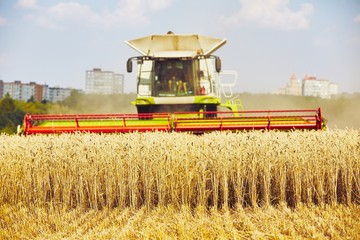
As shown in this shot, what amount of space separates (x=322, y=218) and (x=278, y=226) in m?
0.62

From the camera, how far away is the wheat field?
5.99 m

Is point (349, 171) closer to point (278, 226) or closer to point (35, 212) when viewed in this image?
point (278, 226)

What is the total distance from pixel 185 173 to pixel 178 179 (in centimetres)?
12

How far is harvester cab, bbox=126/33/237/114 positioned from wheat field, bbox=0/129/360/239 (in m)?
4.47

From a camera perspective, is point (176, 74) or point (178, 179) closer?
point (178, 179)

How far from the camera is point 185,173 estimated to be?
613 centimetres

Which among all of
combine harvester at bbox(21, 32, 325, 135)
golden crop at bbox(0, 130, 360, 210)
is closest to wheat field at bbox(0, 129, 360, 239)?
golden crop at bbox(0, 130, 360, 210)

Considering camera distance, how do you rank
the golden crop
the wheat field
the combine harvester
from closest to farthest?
the wheat field < the golden crop < the combine harvester

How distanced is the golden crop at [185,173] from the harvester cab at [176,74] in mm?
4567

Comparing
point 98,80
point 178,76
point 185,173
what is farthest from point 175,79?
point 98,80

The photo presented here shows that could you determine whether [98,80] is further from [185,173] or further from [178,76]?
[185,173]

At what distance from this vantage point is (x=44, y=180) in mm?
6426

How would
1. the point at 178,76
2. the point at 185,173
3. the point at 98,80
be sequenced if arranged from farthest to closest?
the point at 98,80 < the point at 178,76 < the point at 185,173

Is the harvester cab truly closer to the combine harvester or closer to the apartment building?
the combine harvester
